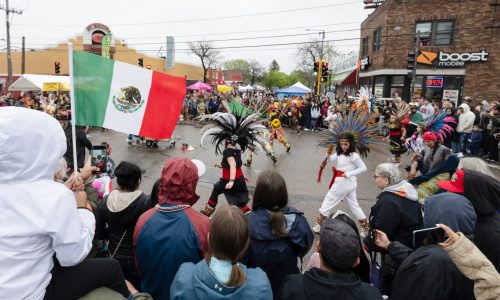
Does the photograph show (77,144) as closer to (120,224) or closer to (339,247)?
(120,224)

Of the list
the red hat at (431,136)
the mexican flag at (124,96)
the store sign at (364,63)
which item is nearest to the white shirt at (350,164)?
the red hat at (431,136)

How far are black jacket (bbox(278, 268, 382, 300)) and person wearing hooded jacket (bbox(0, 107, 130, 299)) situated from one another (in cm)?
104

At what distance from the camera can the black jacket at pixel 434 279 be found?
205cm

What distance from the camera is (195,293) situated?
1.81 meters

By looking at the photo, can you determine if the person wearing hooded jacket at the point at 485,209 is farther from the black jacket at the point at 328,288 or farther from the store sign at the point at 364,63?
the store sign at the point at 364,63

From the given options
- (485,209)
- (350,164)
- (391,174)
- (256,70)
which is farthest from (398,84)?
(256,70)

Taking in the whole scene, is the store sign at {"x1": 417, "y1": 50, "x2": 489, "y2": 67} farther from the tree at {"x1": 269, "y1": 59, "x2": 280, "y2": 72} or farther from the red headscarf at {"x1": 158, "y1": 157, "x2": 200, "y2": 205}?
the tree at {"x1": 269, "y1": 59, "x2": 280, "y2": 72}

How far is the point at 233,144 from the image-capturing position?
573cm

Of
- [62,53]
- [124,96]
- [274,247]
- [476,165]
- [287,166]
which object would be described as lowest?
[287,166]

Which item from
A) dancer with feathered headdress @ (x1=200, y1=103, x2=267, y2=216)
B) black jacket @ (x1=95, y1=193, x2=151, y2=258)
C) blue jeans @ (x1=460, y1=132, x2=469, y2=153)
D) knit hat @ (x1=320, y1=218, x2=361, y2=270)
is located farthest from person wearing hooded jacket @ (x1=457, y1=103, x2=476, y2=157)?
black jacket @ (x1=95, y1=193, x2=151, y2=258)

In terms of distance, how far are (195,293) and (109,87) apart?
102 inches

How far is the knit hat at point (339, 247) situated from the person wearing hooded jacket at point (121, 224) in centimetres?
156

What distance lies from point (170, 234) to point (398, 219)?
197 cm

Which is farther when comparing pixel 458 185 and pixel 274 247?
pixel 458 185
